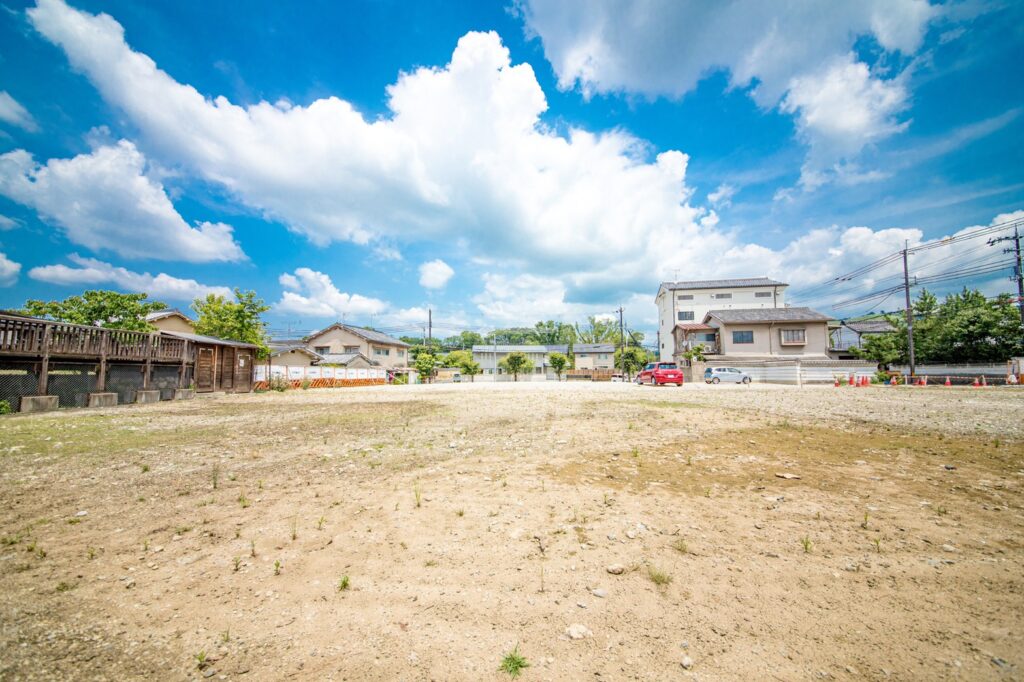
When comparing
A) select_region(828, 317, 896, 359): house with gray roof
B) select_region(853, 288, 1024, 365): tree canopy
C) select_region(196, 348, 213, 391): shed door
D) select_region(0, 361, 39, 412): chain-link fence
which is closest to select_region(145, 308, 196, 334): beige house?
select_region(196, 348, 213, 391): shed door

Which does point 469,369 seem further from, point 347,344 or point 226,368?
point 226,368

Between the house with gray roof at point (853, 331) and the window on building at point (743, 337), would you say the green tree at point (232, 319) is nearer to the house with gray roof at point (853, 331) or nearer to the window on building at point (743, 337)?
the window on building at point (743, 337)

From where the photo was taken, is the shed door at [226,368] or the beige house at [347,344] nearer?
the shed door at [226,368]

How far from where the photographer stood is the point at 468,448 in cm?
707

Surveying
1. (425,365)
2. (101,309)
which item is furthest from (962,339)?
(101,309)

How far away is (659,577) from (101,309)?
32.4m

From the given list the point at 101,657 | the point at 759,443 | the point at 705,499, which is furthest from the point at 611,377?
the point at 101,657

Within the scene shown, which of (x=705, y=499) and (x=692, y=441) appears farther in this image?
(x=692, y=441)

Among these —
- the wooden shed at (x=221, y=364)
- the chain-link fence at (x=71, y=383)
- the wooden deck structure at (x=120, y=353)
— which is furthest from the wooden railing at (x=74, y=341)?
the wooden shed at (x=221, y=364)

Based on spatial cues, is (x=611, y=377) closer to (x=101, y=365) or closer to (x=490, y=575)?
(x=101, y=365)

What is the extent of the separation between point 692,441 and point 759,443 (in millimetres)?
1180

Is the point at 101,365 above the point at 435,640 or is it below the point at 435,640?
above

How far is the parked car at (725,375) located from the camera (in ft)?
106

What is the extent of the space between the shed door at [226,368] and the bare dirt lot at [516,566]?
17.6m
